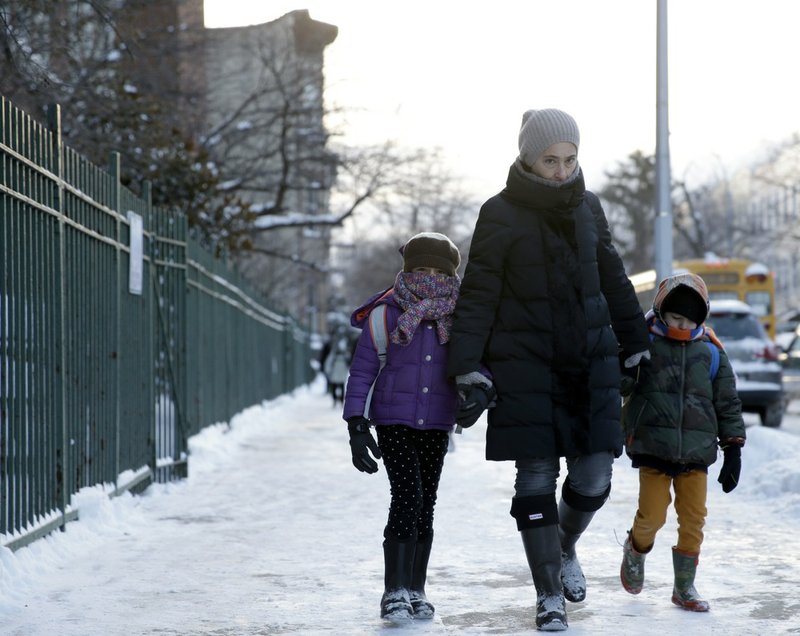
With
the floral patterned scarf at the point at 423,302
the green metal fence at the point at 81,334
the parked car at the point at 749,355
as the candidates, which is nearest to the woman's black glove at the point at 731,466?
the floral patterned scarf at the point at 423,302

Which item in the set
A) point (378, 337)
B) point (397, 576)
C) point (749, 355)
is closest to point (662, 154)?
point (749, 355)

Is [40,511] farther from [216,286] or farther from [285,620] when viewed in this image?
[216,286]

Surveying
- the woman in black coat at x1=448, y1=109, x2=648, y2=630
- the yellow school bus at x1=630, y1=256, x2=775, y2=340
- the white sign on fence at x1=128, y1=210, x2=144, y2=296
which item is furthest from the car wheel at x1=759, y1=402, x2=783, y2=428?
the woman in black coat at x1=448, y1=109, x2=648, y2=630

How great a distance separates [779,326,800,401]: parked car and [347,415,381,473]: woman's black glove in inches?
789

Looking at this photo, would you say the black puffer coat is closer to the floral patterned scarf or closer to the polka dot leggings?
the floral patterned scarf

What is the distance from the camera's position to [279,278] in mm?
53125

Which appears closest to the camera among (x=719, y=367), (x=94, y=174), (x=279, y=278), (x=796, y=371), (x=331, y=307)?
(x=719, y=367)

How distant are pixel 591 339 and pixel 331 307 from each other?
76.5 meters

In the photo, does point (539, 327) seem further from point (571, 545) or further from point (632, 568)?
point (632, 568)

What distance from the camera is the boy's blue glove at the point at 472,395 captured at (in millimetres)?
5238

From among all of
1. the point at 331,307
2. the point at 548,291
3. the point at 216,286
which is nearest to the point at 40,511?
the point at 548,291

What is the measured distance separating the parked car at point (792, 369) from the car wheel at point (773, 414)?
18.4 feet

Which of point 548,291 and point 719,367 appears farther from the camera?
point 719,367

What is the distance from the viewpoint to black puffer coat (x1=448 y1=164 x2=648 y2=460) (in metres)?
5.30
